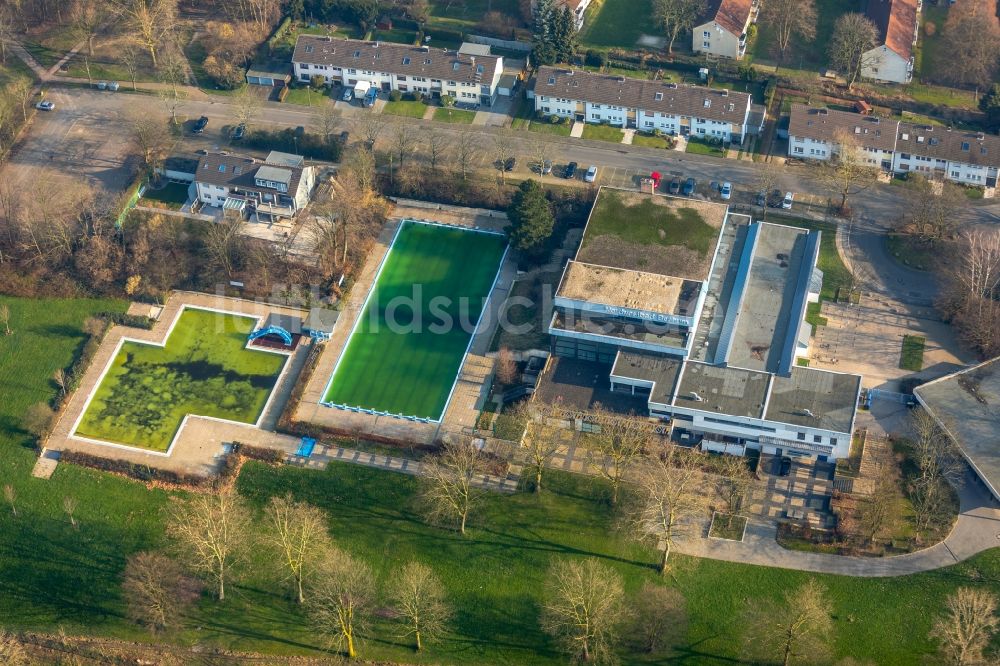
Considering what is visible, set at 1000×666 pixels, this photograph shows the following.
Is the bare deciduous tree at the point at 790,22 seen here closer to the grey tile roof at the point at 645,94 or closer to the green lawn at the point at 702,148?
the grey tile roof at the point at 645,94

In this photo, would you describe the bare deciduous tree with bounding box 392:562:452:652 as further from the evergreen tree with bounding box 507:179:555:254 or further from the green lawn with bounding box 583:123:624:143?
the green lawn with bounding box 583:123:624:143

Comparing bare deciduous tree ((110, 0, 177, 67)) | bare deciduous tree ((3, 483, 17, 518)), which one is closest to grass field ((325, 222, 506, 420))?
bare deciduous tree ((3, 483, 17, 518))

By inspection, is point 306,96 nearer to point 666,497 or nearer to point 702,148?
point 702,148

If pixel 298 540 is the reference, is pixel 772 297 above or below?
above

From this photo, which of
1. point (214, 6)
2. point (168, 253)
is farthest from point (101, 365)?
point (214, 6)

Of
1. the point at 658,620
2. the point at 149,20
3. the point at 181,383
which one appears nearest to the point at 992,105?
the point at 658,620
